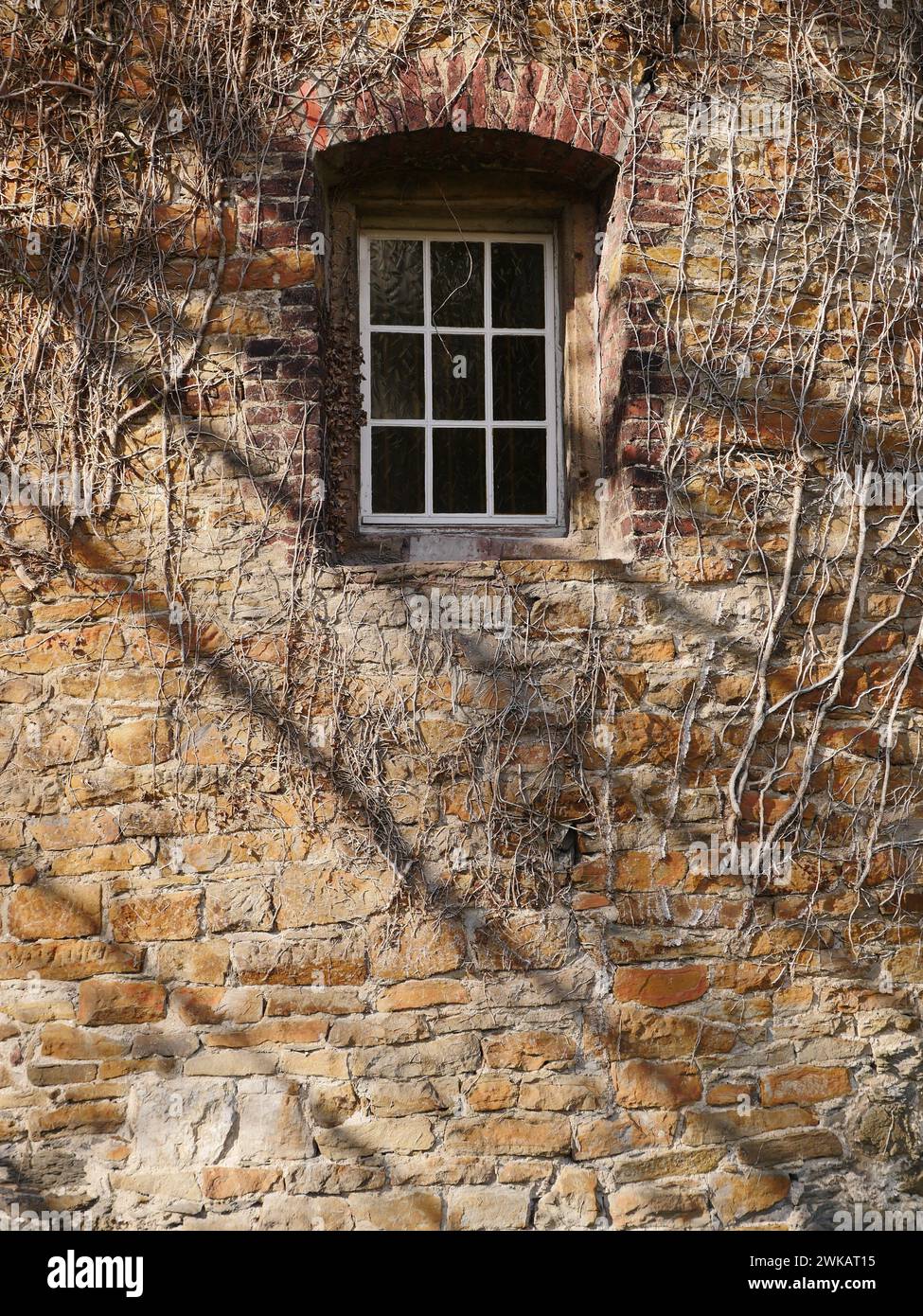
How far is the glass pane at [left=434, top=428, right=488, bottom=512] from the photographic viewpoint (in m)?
3.68

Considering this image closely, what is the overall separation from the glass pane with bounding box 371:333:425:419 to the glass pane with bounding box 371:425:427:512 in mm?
63

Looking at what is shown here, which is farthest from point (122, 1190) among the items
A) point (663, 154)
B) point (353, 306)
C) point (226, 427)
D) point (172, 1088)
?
point (663, 154)

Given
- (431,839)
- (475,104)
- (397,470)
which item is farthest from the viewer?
(397,470)

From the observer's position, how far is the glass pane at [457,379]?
3.71 meters

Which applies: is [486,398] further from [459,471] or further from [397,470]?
[397,470]

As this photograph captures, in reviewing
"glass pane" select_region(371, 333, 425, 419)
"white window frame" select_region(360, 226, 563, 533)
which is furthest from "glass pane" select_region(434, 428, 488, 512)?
"glass pane" select_region(371, 333, 425, 419)

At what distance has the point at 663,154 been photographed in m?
3.52

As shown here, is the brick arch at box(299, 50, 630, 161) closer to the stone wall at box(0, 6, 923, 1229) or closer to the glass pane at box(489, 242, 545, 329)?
the stone wall at box(0, 6, 923, 1229)

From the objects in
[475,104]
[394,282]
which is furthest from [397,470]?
[475,104]

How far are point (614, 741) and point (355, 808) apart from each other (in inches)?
32.3

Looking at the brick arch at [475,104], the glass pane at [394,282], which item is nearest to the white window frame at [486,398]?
the glass pane at [394,282]

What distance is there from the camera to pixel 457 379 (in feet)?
12.2

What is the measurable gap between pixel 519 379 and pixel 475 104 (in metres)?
0.86

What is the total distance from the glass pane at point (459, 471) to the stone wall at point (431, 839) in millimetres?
417
